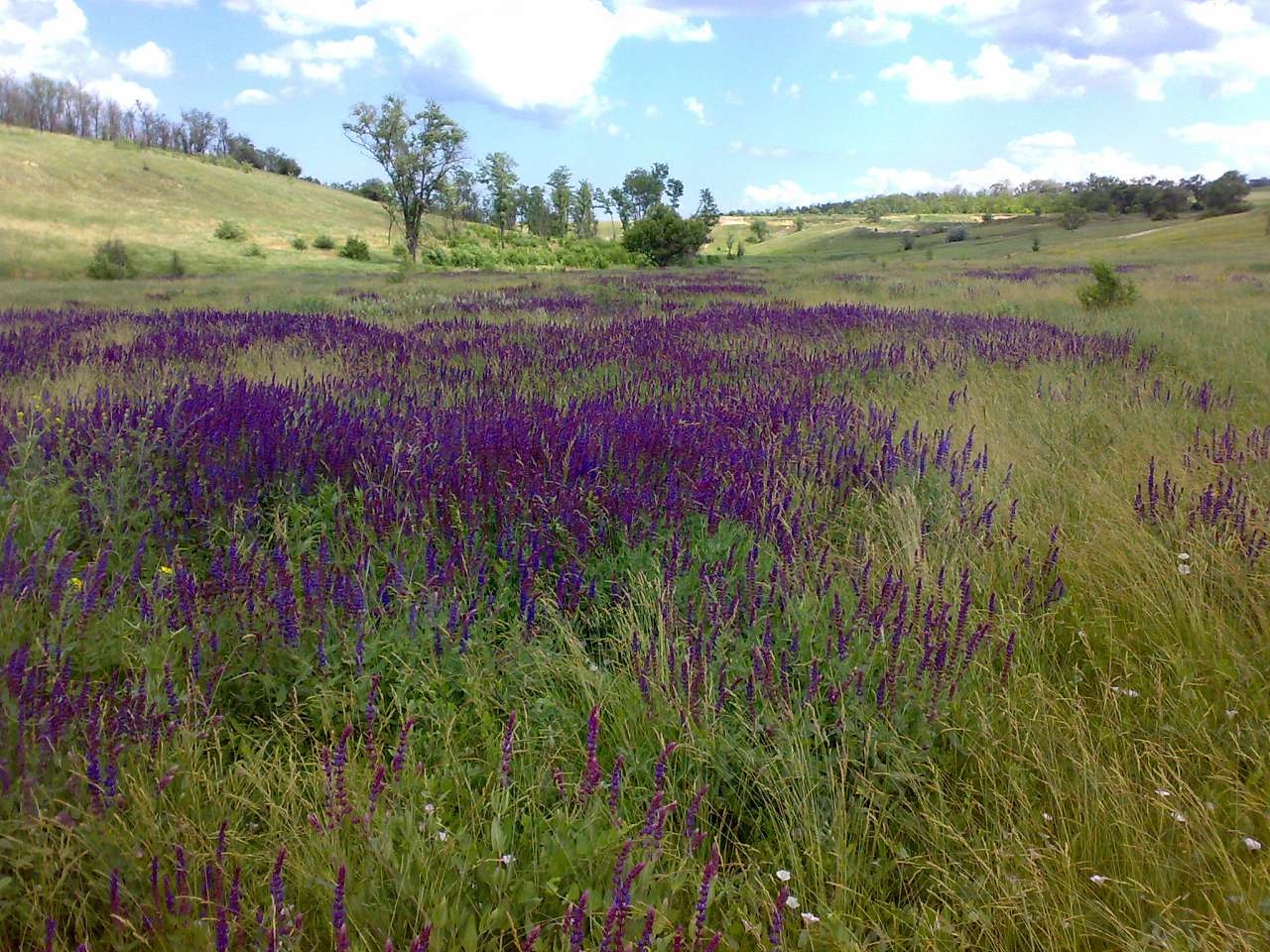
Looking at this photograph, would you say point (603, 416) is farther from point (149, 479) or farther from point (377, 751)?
point (377, 751)

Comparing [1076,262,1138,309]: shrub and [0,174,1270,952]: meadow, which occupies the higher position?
[1076,262,1138,309]: shrub

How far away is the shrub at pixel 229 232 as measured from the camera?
58.3m

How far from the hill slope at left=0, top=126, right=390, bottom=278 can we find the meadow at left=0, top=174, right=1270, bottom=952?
132 feet

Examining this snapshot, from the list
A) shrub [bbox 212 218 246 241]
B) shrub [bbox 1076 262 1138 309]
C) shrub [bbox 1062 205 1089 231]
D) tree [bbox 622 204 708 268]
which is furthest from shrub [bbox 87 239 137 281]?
shrub [bbox 1062 205 1089 231]

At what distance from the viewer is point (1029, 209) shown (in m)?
118

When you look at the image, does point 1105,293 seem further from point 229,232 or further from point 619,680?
point 229,232

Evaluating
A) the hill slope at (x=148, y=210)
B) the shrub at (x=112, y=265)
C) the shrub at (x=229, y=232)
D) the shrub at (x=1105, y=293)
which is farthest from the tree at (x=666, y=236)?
the shrub at (x=1105, y=293)

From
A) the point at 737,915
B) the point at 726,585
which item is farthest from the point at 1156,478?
the point at 737,915

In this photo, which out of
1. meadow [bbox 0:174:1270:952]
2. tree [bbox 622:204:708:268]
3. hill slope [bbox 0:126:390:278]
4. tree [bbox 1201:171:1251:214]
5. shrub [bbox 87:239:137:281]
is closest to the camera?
meadow [bbox 0:174:1270:952]

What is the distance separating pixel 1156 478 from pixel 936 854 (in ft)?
→ 9.84

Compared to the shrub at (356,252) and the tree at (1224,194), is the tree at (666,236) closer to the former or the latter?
the shrub at (356,252)

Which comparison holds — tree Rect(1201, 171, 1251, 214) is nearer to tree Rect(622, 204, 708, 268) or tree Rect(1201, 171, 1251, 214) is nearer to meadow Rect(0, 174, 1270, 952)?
tree Rect(622, 204, 708, 268)

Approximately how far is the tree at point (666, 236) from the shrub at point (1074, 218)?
40.2 meters

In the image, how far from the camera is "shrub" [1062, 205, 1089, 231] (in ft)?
249
